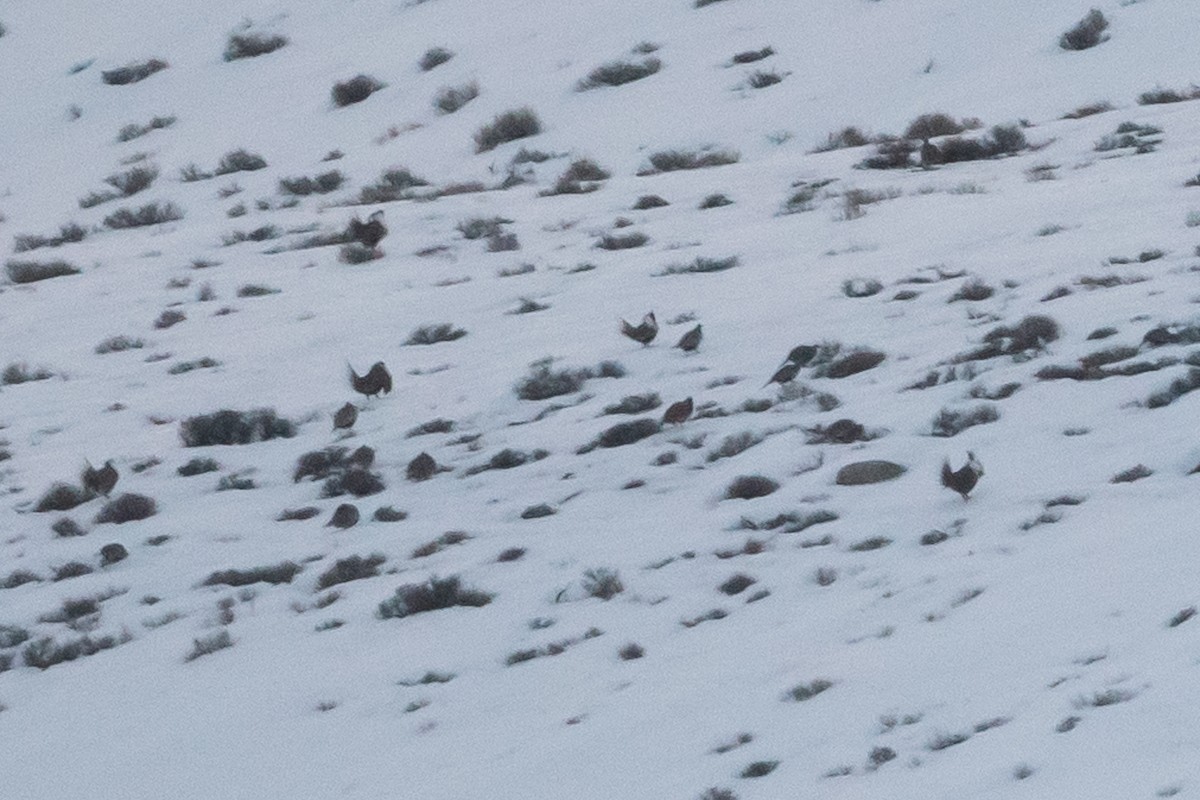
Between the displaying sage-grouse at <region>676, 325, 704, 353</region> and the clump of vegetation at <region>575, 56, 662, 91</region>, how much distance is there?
25.4 feet

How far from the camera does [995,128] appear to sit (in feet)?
42.3

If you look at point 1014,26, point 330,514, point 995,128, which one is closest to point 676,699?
point 330,514

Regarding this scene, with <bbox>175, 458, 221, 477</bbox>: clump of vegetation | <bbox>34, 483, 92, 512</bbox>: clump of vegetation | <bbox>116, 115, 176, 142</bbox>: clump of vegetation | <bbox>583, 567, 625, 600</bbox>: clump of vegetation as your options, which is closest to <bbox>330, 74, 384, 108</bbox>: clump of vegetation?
<bbox>116, 115, 176, 142</bbox>: clump of vegetation

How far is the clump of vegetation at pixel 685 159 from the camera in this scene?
1420 centimetres

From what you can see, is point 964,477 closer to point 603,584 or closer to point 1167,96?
point 603,584

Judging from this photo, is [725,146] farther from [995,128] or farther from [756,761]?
[756,761]

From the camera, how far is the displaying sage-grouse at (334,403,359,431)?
29.2 feet

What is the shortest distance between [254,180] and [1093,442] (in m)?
10.5

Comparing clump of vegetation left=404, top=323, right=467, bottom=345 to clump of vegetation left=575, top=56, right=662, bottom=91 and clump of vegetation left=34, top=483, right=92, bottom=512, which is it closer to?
clump of vegetation left=34, top=483, right=92, bottom=512

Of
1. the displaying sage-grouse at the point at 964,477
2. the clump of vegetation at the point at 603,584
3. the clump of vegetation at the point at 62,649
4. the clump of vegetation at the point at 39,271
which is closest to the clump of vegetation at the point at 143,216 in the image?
the clump of vegetation at the point at 39,271

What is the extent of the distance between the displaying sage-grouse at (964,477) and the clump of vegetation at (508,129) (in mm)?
9735

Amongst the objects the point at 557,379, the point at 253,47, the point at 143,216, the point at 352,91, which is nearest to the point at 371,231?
the point at 557,379

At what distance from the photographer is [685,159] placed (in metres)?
14.4

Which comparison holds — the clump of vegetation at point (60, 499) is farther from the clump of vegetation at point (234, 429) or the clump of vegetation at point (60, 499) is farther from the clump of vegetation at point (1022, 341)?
the clump of vegetation at point (1022, 341)
